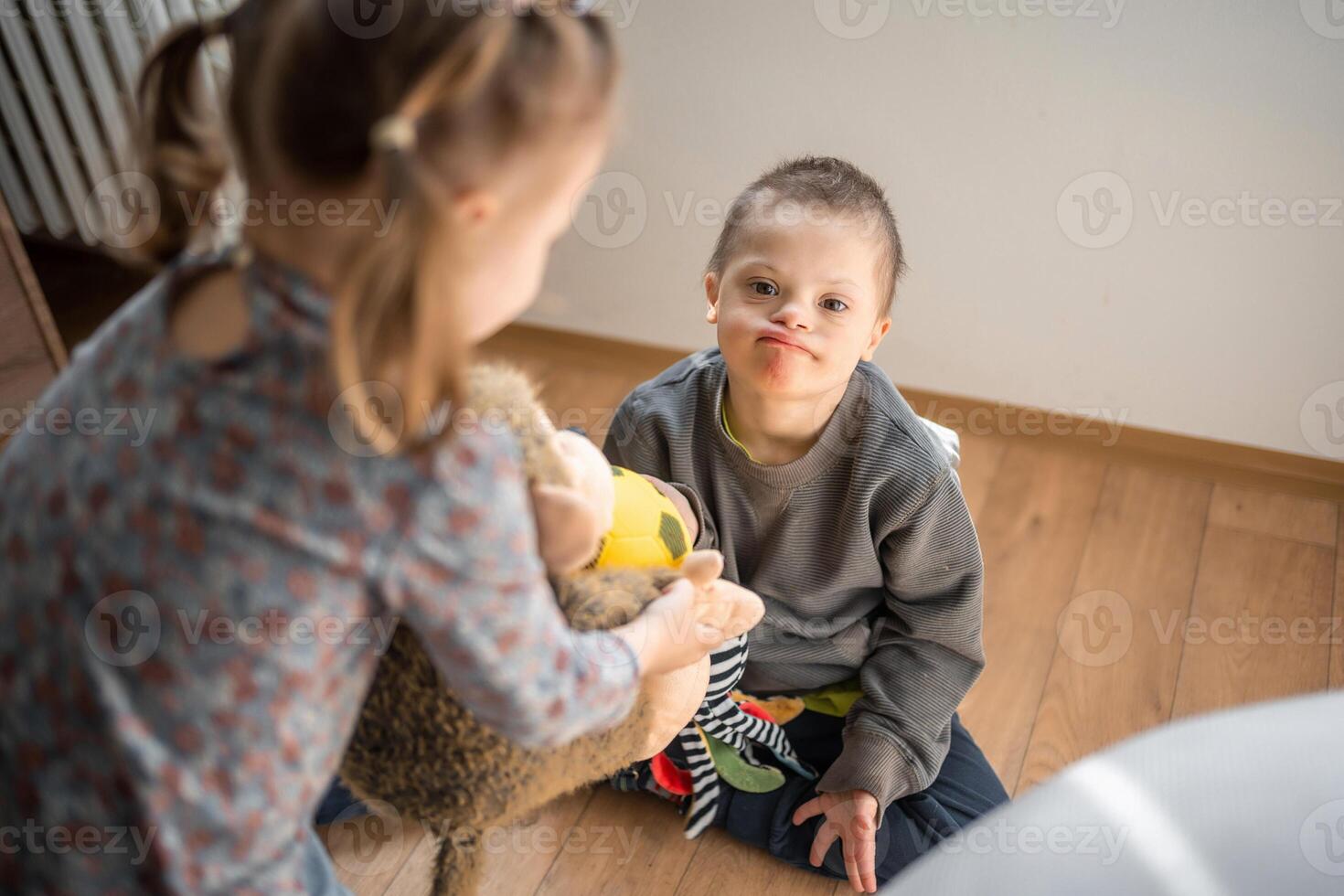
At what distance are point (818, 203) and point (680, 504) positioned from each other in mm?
306

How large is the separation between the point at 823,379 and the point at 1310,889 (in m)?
0.58

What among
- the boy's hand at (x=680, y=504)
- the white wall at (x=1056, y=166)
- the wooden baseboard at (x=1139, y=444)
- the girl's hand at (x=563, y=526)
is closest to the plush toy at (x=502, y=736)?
the girl's hand at (x=563, y=526)

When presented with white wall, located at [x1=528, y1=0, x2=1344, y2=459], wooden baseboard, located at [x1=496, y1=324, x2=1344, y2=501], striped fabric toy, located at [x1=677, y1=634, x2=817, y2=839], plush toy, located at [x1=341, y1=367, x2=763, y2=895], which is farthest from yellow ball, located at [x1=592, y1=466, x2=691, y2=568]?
wooden baseboard, located at [x1=496, y1=324, x2=1344, y2=501]

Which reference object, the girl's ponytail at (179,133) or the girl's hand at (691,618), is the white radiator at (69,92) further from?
the girl's hand at (691,618)

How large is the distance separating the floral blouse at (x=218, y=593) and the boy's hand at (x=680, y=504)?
1.01ft

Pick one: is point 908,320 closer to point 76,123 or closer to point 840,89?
Answer: point 840,89

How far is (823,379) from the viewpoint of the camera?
3.32 ft

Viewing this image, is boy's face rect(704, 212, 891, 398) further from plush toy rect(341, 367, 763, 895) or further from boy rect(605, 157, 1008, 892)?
plush toy rect(341, 367, 763, 895)

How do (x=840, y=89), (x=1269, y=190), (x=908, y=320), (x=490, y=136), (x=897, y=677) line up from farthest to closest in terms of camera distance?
(x=908, y=320)
(x=840, y=89)
(x=1269, y=190)
(x=897, y=677)
(x=490, y=136)

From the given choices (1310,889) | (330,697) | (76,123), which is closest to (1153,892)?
(1310,889)

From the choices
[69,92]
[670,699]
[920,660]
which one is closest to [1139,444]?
[920,660]

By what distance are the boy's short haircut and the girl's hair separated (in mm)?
517

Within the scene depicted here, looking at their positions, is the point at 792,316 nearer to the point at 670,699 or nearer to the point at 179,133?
the point at 670,699

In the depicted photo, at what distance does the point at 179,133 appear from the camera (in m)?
0.60
